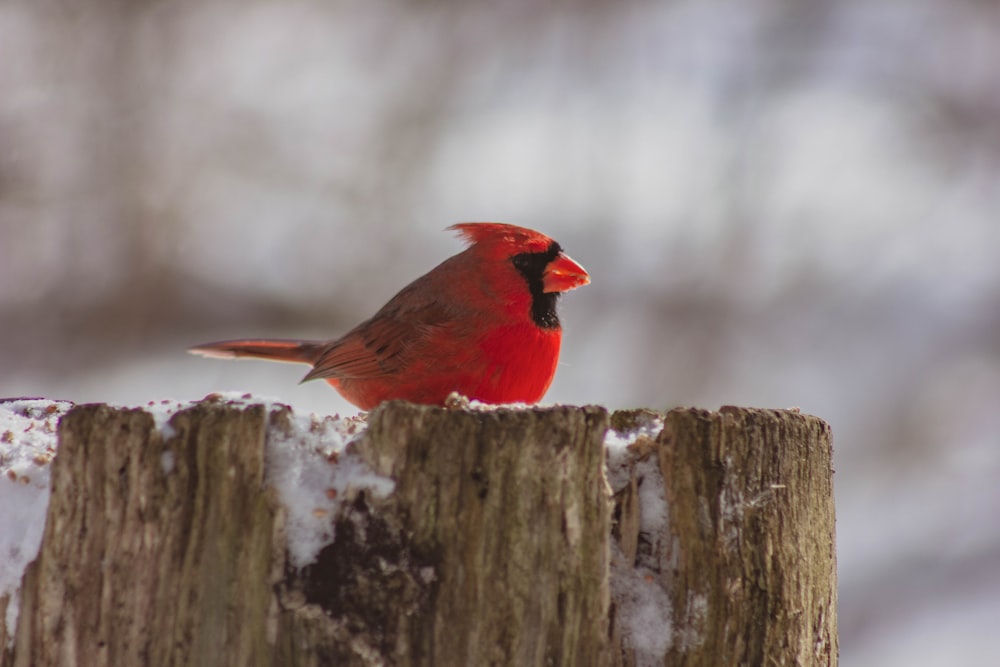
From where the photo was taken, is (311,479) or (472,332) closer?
(311,479)

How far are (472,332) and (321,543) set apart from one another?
1.15m

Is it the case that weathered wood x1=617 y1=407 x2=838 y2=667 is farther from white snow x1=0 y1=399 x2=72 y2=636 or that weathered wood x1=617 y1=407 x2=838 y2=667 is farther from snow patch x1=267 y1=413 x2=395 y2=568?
white snow x1=0 y1=399 x2=72 y2=636

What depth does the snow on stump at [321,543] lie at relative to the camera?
157cm

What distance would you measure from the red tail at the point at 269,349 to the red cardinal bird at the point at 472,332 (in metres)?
0.50

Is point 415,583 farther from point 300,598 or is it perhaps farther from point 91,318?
point 91,318

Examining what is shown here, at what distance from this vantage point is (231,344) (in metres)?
3.70

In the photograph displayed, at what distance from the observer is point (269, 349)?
3.69 metres

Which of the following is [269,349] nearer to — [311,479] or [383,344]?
[383,344]

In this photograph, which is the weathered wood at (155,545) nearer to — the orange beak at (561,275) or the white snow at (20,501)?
the white snow at (20,501)

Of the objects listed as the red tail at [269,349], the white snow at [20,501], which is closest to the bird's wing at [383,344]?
the red tail at [269,349]

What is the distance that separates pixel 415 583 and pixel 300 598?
16cm

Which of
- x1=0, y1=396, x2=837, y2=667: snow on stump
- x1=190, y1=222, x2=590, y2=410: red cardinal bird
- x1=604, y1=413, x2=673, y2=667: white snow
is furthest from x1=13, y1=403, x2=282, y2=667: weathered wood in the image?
x1=190, y1=222, x2=590, y2=410: red cardinal bird

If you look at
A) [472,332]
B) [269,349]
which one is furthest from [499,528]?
[269,349]

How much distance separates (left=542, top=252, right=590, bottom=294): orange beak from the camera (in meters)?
2.85
